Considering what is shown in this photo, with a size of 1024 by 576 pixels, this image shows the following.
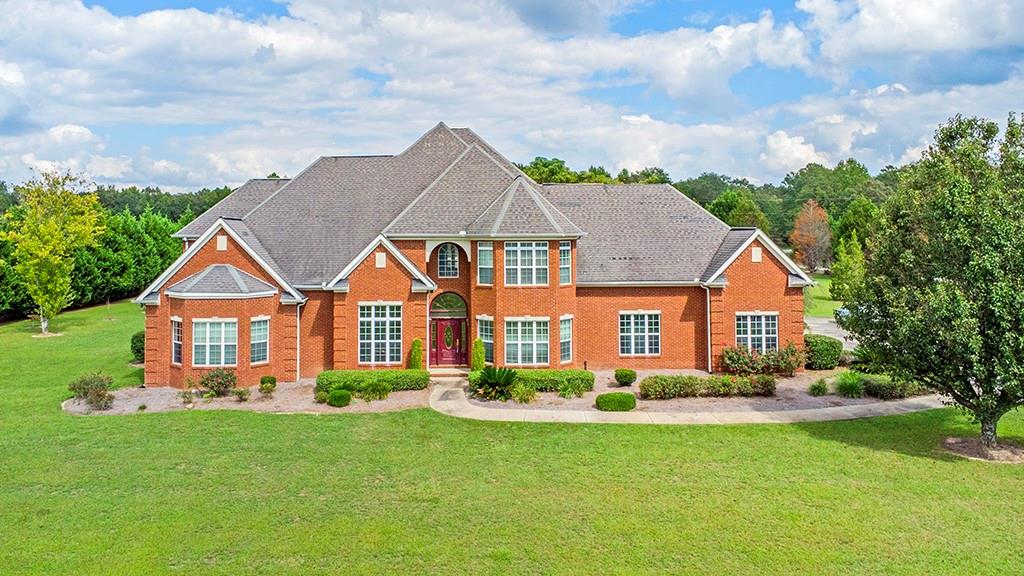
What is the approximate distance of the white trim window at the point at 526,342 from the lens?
2775 centimetres

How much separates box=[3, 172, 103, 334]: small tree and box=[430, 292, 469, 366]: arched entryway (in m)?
30.1

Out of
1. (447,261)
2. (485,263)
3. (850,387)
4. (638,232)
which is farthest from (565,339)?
→ (850,387)

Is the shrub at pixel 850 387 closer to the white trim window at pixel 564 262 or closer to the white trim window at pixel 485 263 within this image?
the white trim window at pixel 564 262

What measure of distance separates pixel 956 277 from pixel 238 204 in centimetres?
3269

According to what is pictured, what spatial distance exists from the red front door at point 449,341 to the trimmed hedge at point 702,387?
8802 millimetres

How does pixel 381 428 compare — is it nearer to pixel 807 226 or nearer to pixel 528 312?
pixel 528 312

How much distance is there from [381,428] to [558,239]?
1123cm

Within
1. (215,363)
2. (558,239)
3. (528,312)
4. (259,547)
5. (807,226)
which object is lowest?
(259,547)

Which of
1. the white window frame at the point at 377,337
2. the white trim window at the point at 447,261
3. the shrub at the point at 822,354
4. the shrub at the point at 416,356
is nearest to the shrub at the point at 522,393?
the shrub at the point at 416,356

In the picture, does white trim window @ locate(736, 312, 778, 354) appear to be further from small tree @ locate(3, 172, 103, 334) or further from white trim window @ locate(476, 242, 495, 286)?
small tree @ locate(3, 172, 103, 334)

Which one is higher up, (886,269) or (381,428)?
(886,269)

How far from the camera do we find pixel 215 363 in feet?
85.1

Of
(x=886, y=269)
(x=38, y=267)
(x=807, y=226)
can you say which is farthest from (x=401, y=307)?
(x=807, y=226)

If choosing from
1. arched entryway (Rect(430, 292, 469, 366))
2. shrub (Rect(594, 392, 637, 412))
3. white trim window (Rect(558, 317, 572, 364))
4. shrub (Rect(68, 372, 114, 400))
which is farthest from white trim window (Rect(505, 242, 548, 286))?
shrub (Rect(68, 372, 114, 400))
